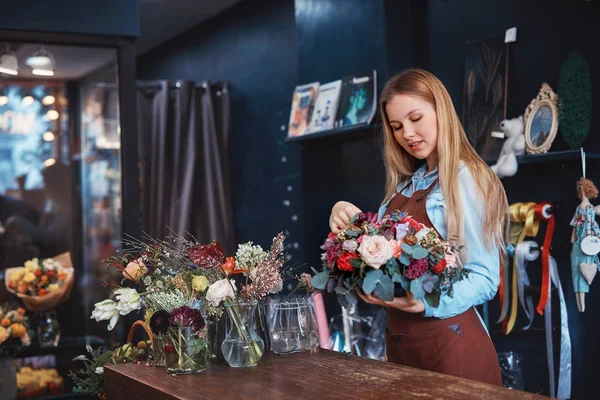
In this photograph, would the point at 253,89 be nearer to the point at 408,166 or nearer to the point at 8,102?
the point at 8,102

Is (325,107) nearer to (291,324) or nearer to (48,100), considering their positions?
(48,100)

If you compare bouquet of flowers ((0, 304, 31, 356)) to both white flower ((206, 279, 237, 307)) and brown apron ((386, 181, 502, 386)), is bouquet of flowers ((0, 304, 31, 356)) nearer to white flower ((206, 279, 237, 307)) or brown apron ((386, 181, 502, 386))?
white flower ((206, 279, 237, 307))

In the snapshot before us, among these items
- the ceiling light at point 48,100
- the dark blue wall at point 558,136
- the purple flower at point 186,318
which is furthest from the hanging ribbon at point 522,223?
the ceiling light at point 48,100

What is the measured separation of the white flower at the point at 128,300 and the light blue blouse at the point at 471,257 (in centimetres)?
79

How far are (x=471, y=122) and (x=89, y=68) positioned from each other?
2.16 m

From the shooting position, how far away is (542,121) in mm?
3246

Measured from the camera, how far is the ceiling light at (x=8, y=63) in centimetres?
413

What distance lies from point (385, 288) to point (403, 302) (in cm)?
17

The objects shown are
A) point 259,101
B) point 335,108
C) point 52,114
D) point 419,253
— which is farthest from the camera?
point 259,101

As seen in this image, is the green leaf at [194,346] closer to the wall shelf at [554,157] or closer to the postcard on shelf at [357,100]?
the wall shelf at [554,157]

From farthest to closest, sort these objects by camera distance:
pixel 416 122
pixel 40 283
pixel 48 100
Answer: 1. pixel 48 100
2. pixel 40 283
3. pixel 416 122

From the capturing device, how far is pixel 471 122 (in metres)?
3.64

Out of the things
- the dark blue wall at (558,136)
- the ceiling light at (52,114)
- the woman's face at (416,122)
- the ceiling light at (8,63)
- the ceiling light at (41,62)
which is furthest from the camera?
the ceiling light at (52,114)

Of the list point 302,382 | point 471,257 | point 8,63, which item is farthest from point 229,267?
point 8,63
